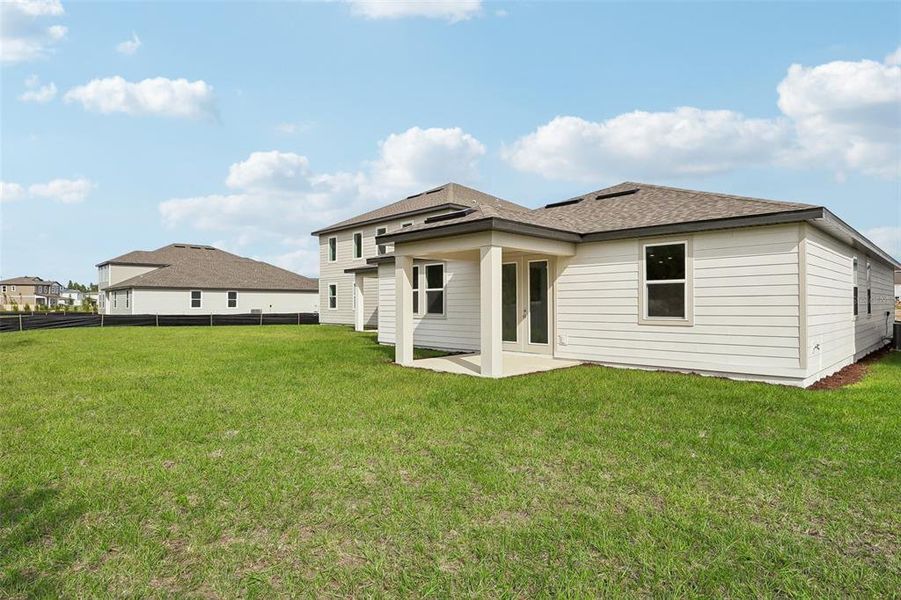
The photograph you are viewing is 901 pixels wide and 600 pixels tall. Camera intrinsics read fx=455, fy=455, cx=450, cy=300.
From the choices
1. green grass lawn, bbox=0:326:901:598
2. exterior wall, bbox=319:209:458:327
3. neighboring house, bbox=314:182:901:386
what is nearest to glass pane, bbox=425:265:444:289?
neighboring house, bbox=314:182:901:386

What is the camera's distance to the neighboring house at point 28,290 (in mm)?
68875

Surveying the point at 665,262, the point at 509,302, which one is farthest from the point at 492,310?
the point at 665,262

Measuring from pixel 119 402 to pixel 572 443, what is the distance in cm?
621

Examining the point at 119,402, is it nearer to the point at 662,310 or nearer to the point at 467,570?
the point at 467,570

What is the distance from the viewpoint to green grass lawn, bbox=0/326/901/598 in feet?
8.02

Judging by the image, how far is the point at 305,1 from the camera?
1049 centimetres

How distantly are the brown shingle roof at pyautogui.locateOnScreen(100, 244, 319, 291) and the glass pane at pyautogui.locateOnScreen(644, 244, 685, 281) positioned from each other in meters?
30.7

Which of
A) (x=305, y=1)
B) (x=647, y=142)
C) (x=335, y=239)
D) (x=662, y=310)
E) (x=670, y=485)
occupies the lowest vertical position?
(x=670, y=485)

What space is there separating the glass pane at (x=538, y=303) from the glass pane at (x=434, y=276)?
112 inches

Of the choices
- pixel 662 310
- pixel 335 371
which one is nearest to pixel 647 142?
pixel 662 310

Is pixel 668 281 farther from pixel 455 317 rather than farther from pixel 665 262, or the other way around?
pixel 455 317

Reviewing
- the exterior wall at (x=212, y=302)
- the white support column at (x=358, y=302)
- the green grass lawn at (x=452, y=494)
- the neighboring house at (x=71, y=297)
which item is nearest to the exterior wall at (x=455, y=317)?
the green grass lawn at (x=452, y=494)

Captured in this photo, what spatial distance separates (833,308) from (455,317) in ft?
26.8

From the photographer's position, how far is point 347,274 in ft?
81.1
